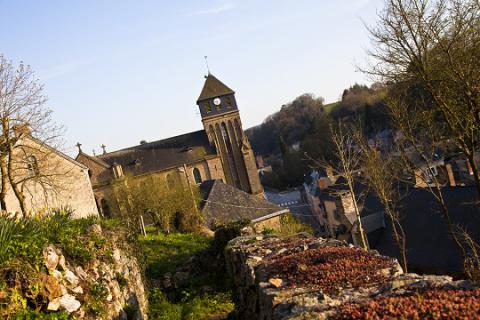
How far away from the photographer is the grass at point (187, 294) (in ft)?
38.8

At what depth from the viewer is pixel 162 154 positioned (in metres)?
50.6

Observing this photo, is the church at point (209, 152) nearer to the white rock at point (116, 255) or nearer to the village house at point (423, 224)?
the village house at point (423, 224)

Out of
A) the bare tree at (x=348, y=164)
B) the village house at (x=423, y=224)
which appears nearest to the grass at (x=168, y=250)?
the bare tree at (x=348, y=164)

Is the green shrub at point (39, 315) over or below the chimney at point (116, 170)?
below

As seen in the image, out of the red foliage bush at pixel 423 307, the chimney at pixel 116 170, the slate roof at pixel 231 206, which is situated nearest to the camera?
the red foliage bush at pixel 423 307

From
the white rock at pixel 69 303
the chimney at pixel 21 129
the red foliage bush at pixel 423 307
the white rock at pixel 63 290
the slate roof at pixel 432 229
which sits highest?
the chimney at pixel 21 129

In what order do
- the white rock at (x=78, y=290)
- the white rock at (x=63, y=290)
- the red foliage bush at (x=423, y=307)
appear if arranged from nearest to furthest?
the red foliage bush at (x=423, y=307) < the white rock at (x=63, y=290) < the white rock at (x=78, y=290)

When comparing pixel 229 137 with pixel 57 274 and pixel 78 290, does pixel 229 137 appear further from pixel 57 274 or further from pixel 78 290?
pixel 57 274

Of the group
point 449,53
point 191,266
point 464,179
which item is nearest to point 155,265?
point 191,266

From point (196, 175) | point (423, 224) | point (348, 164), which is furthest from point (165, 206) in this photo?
point (196, 175)

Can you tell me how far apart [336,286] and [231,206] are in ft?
78.5

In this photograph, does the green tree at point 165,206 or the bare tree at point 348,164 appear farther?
the green tree at point 165,206

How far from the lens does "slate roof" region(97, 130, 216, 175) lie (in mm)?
49500

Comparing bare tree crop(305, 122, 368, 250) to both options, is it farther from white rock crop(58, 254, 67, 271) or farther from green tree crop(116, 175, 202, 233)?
white rock crop(58, 254, 67, 271)
